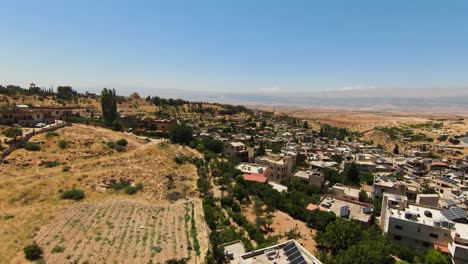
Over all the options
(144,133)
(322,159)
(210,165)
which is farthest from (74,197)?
(322,159)

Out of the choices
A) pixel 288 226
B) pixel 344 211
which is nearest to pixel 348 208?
pixel 344 211

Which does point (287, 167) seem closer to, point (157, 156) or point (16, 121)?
point (157, 156)

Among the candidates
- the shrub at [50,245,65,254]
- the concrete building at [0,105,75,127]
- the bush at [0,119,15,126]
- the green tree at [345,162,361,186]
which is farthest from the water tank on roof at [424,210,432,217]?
the bush at [0,119,15,126]

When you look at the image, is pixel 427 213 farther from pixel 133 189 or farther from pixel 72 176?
pixel 72 176

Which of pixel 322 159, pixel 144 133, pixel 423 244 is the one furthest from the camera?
pixel 144 133

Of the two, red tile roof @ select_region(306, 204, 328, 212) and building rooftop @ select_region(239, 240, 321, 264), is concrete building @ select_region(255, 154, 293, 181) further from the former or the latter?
building rooftop @ select_region(239, 240, 321, 264)

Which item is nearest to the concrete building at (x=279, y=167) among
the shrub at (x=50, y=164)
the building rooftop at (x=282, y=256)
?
the building rooftop at (x=282, y=256)
